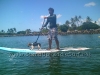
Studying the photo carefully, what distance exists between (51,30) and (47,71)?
6258 mm

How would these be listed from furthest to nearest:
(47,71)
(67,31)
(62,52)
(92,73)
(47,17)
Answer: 1. (67,31)
2. (47,17)
3. (62,52)
4. (47,71)
5. (92,73)

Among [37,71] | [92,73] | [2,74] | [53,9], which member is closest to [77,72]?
[92,73]

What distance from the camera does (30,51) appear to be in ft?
42.2

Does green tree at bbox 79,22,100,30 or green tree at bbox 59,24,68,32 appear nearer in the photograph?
green tree at bbox 79,22,100,30

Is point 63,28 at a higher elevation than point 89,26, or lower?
lower

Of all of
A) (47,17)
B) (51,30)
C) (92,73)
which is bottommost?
(92,73)

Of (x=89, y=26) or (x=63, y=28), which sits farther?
(x=63, y=28)

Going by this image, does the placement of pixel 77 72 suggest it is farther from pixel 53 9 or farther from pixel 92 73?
pixel 53 9

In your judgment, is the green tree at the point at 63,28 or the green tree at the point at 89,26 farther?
the green tree at the point at 63,28

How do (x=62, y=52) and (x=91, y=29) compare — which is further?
(x=91, y=29)

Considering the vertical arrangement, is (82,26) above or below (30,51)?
above

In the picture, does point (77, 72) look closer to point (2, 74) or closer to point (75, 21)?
point (2, 74)

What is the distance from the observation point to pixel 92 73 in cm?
694

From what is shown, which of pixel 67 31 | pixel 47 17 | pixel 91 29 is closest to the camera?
pixel 47 17
